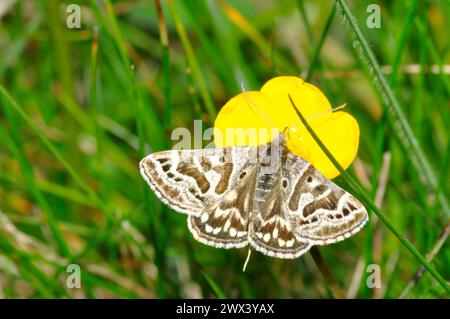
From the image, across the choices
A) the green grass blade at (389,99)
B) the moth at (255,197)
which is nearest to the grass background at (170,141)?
the green grass blade at (389,99)

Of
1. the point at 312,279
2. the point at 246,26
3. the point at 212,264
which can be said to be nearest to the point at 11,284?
the point at 212,264

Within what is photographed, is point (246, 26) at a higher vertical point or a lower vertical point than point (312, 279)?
higher

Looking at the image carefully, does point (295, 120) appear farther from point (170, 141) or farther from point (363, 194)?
point (170, 141)

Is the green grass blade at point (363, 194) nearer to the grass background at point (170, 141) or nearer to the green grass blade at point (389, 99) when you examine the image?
the grass background at point (170, 141)

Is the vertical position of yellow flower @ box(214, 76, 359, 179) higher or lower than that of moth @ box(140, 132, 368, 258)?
higher

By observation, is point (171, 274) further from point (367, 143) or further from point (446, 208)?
point (446, 208)

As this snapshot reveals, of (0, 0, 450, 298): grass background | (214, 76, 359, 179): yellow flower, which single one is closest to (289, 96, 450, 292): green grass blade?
(0, 0, 450, 298): grass background

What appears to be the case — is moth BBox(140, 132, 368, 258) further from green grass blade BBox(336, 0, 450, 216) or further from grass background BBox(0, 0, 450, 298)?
green grass blade BBox(336, 0, 450, 216)
